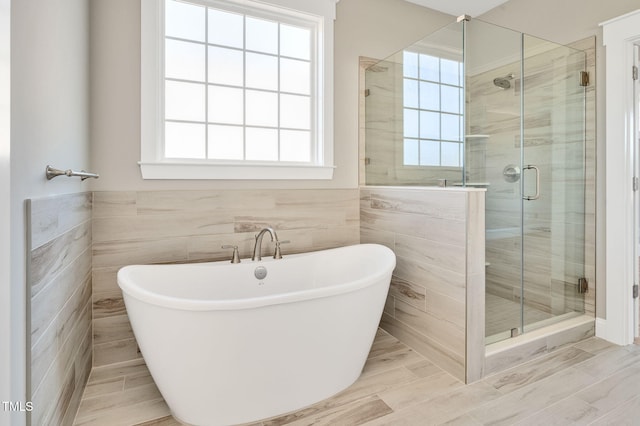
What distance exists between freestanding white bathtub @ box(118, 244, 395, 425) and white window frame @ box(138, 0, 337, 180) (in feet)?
2.17

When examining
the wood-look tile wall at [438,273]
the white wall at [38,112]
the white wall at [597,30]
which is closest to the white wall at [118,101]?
the white wall at [38,112]

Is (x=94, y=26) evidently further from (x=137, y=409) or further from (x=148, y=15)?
(x=137, y=409)

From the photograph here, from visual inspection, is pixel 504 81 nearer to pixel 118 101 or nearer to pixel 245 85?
pixel 245 85

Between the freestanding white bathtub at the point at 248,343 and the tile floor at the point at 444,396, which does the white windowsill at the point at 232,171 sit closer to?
the freestanding white bathtub at the point at 248,343

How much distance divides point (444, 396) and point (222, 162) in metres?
1.87

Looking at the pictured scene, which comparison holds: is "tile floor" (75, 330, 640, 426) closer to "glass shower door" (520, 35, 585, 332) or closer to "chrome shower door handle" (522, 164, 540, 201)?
"glass shower door" (520, 35, 585, 332)

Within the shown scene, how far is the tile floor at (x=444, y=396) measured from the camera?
158 cm

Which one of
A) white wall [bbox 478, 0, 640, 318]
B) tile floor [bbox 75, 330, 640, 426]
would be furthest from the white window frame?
white wall [bbox 478, 0, 640, 318]

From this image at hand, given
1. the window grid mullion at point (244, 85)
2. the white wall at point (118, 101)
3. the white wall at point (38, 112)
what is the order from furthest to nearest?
the window grid mullion at point (244, 85) → the white wall at point (118, 101) → the white wall at point (38, 112)

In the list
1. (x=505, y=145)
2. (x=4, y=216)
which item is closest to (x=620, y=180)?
(x=505, y=145)

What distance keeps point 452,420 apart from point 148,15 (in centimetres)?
273

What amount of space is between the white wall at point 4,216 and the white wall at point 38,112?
0.15 ft

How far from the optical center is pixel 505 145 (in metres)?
2.31

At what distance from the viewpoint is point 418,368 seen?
2029 millimetres
